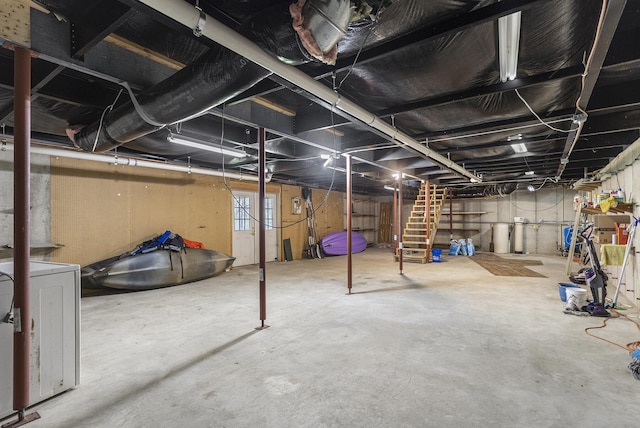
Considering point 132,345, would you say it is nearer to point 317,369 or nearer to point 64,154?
point 317,369

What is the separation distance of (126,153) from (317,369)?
460cm

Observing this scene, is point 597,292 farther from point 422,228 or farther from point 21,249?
point 21,249

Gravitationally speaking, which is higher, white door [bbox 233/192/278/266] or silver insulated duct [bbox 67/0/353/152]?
silver insulated duct [bbox 67/0/353/152]

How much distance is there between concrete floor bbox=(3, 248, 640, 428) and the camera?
179 cm

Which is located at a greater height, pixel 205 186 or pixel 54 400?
pixel 205 186

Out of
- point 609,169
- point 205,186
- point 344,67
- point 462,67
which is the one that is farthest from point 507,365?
A: point 205,186

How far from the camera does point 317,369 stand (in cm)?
231

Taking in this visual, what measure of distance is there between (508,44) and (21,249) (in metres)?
2.97

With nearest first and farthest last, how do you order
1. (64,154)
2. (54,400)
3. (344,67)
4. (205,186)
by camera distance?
1. (54,400)
2. (344,67)
3. (64,154)
4. (205,186)

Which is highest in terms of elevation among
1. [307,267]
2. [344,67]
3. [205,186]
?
[344,67]

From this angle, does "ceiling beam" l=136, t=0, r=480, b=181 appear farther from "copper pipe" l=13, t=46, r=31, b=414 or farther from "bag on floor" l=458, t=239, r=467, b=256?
"bag on floor" l=458, t=239, r=467, b=256

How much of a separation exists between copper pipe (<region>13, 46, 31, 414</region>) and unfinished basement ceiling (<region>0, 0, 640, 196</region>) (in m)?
0.41

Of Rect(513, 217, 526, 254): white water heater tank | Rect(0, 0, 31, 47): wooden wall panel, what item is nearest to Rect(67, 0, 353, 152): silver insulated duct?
Rect(0, 0, 31, 47): wooden wall panel

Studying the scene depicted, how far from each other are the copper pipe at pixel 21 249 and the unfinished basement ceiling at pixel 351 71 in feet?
1.34
